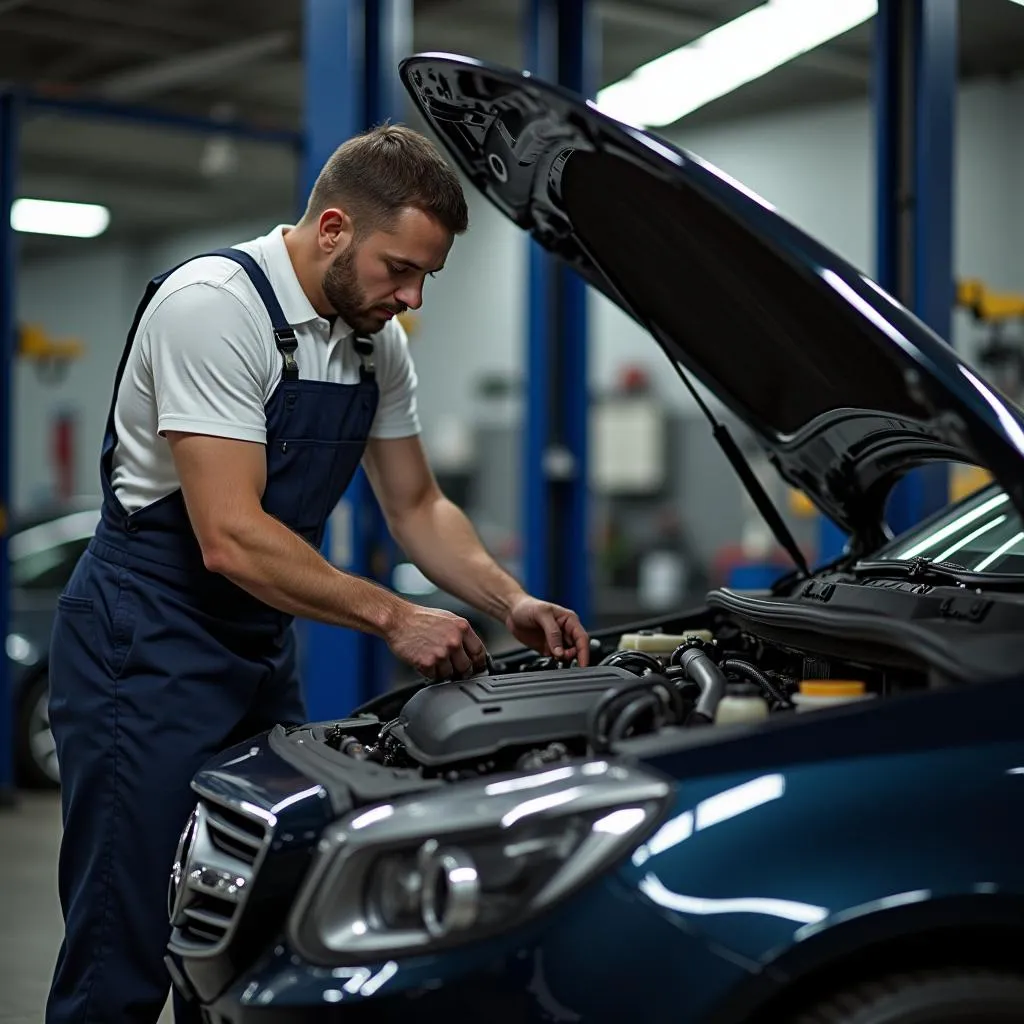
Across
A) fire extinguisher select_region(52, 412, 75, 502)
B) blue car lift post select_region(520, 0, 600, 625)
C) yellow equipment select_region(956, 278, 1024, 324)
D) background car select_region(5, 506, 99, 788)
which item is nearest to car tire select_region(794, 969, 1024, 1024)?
blue car lift post select_region(520, 0, 600, 625)

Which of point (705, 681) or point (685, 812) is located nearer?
point (685, 812)

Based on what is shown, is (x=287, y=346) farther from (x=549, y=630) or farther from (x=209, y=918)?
(x=209, y=918)

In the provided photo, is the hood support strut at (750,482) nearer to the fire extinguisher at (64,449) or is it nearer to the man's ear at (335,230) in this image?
the man's ear at (335,230)

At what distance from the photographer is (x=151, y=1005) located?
2.07 metres

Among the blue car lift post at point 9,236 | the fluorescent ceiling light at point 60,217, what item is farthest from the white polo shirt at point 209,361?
the fluorescent ceiling light at point 60,217

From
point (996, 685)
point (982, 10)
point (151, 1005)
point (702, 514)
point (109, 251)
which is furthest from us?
point (109, 251)

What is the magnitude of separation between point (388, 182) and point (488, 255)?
11461 mm

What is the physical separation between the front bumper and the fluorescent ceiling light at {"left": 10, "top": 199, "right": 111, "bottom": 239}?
13.2 metres

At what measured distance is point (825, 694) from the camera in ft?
5.36

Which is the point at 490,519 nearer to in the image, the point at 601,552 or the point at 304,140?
the point at 601,552

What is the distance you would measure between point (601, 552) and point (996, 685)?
35.0 ft

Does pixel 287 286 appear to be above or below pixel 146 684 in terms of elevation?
above

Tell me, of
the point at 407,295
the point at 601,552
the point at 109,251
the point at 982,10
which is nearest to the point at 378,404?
the point at 407,295

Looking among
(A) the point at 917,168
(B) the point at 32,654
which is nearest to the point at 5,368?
(B) the point at 32,654
